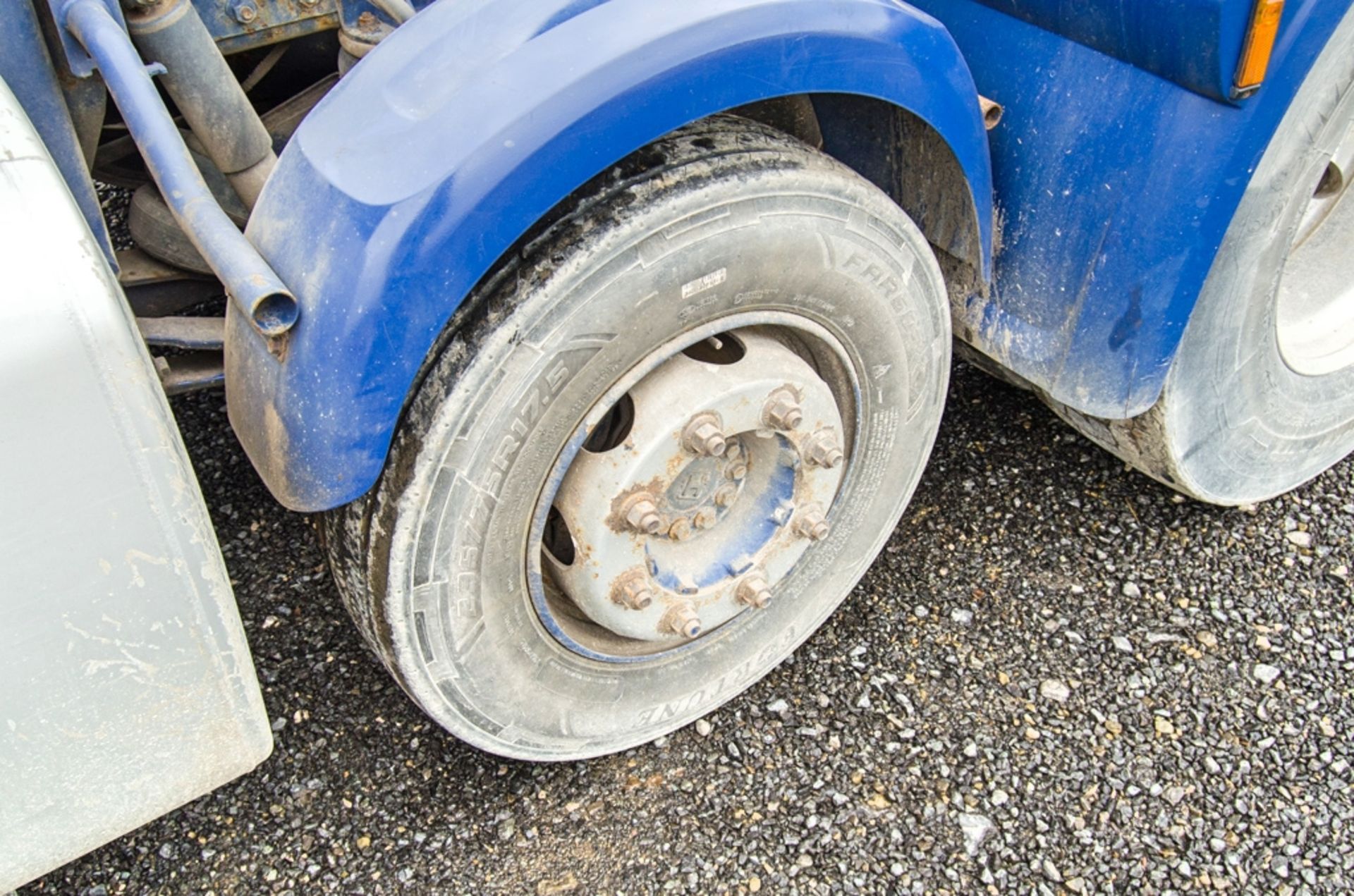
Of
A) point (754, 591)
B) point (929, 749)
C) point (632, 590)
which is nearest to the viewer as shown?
point (632, 590)

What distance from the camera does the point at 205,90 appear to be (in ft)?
5.30

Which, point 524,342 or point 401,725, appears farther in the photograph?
point 401,725

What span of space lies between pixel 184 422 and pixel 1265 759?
241 centimetres

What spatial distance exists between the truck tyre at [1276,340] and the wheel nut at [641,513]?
1002 mm

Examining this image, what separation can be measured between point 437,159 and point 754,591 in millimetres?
895

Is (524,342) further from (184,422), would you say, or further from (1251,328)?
(184,422)

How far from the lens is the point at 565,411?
1.49 m

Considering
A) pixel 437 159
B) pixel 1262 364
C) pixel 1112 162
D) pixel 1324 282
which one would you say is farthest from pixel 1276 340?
pixel 437 159

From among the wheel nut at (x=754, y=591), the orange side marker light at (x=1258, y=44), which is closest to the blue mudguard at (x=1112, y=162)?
the orange side marker light at (x=1258, y=44)

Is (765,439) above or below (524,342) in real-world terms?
below

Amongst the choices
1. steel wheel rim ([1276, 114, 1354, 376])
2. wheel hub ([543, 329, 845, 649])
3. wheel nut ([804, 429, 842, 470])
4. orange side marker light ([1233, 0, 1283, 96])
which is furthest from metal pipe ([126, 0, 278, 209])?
steel wheel rim ([1276, 114, 1354, 376])

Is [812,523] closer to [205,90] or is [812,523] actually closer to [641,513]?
[641,513]

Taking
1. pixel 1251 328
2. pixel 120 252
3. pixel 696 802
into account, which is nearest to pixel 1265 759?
pixel 1251 328

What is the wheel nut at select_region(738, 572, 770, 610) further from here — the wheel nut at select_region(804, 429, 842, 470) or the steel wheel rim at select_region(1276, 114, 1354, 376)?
the steel wheel rim at select_region(1276, 114, 1354, 376)
